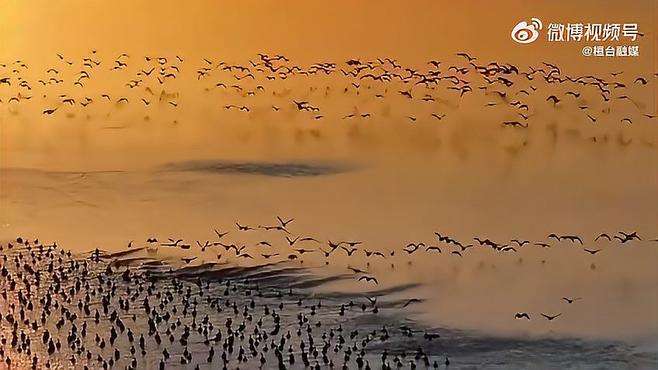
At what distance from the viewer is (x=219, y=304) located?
1655mm

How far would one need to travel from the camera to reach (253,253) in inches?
65.2

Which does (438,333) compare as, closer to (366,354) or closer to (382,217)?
(366,354)

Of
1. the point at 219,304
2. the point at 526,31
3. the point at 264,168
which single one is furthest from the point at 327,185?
the point at 526,31

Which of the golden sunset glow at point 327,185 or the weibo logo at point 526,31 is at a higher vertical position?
the weibo logo at point 526,31

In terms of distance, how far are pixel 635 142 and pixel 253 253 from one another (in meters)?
0.87

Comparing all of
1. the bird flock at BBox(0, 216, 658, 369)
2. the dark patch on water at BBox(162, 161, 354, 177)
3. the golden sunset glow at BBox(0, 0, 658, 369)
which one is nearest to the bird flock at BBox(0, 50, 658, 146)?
the golden sunset glow at BBox(0, 0, 658, 369)

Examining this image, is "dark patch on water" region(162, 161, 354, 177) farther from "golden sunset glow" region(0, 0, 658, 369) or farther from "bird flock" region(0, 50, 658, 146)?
"bird flock" region(0, 50, 658, 146)

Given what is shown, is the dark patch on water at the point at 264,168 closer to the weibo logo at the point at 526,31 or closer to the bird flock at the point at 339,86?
the bird flock at the point at 339,86

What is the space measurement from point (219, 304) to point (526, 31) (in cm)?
91

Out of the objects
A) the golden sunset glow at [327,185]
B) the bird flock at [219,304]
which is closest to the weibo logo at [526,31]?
the golden sunset glow at [327,185]

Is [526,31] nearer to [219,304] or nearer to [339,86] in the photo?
[339,86]

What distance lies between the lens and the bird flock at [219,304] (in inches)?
64.1

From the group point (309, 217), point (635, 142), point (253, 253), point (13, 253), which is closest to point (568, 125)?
point (635, 142)

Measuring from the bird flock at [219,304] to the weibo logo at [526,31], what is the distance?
0.43m
